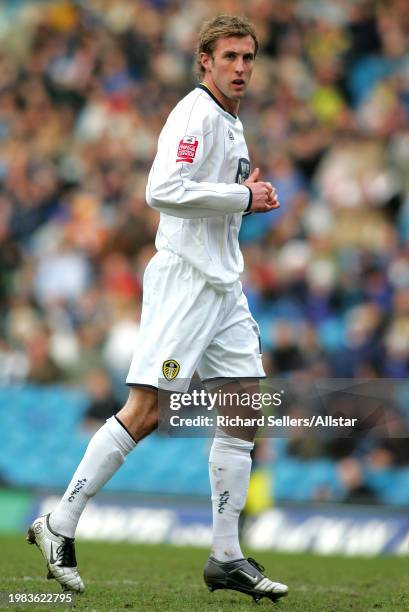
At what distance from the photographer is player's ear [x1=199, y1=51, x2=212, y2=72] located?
5.25 meters

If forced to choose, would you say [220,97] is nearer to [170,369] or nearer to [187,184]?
[187,184]

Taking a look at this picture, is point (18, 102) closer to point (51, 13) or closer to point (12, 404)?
point (51, 13)

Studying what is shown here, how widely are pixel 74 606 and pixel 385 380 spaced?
6.16 m

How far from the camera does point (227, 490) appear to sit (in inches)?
206

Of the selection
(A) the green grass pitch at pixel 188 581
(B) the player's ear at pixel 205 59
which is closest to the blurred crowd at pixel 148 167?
(A) the green grass pitch at pixel 188 581

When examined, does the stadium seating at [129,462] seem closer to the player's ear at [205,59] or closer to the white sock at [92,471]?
the white sock at [92,471]

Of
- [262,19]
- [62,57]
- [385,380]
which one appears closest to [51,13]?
[62,57]

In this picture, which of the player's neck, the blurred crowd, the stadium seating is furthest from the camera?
the blurred crowd

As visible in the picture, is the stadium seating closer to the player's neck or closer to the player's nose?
the player's neck

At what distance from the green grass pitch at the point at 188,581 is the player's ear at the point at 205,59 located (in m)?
2.40

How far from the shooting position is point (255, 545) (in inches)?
389

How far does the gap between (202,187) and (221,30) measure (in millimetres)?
751

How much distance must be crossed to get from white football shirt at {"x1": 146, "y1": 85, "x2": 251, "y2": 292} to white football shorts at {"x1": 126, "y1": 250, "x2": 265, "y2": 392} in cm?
8

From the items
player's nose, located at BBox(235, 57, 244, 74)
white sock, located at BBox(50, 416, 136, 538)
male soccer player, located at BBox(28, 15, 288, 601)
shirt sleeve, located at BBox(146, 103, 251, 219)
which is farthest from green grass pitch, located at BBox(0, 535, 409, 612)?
player's nose, located at BBox(235, 57, 244, 74)
